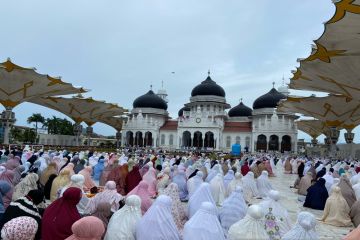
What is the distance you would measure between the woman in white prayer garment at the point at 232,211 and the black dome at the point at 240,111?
4277 centimetres

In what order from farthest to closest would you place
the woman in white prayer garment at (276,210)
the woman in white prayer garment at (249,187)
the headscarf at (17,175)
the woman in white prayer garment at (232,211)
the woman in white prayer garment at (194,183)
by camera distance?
the woman in white prayer garment at (249,187)
the woman in white prayer garment at (194,183)
the headscarf at (17,175)
the woman in white prayer garment at (232,211)
the woman in white prayer garment at (276,210)

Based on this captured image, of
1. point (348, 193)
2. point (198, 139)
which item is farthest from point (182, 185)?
point (198, 139)

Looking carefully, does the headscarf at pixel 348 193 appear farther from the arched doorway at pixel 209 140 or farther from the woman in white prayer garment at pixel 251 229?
the arched doorway at pixel 209 140

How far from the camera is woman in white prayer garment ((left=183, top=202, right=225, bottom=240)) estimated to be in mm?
3782

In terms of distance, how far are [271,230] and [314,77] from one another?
15.6 metres

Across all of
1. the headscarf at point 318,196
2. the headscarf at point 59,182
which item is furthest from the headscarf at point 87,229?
the headscarf at point 318,196

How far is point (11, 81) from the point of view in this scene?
81.4 ft

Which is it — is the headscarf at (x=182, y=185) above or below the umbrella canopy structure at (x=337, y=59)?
below

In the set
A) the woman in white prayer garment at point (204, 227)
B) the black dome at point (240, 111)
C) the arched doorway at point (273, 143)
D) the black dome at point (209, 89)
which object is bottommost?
the woman in white prayer garment at point (204, 227)

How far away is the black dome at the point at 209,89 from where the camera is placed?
146 feet

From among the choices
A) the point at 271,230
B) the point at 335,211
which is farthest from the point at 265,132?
the point at 271,230

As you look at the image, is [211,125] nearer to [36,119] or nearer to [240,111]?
[240,111]

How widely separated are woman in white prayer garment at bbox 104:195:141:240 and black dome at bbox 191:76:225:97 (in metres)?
40.6

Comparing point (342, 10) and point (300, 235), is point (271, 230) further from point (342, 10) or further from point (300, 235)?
point (342, 10)
